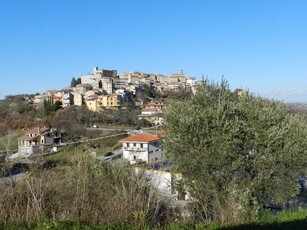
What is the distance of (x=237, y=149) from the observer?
9.30 m

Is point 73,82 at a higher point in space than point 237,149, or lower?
higher

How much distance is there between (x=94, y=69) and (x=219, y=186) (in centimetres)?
10047

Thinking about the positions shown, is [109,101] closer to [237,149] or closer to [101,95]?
[101,95]

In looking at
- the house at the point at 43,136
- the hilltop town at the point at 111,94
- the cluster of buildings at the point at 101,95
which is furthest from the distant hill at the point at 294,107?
the cluster of buildings at the point at 101,95

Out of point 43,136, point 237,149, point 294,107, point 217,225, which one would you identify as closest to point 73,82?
point 43,136

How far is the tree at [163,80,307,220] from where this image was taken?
356 inches

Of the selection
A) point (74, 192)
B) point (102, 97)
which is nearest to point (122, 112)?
point (102, 97)

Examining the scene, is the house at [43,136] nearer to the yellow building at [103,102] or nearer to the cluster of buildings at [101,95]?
the cluster of buildings at [101,95]

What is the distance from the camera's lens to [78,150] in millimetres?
6785

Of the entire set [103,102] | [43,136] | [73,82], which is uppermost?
[73,82]

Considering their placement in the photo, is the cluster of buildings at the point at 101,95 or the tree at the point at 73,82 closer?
the cluster of buildings at the point at 101,95

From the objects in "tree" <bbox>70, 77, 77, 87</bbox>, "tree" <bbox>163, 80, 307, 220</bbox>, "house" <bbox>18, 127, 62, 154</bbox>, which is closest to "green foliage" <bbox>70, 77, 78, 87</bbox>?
"tree" <bbox>70, 77, 77, 87</bbox>

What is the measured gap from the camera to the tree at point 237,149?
29.7 feet

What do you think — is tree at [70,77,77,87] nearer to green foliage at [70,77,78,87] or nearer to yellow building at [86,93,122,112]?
green foliage at [70,77,78,87]
